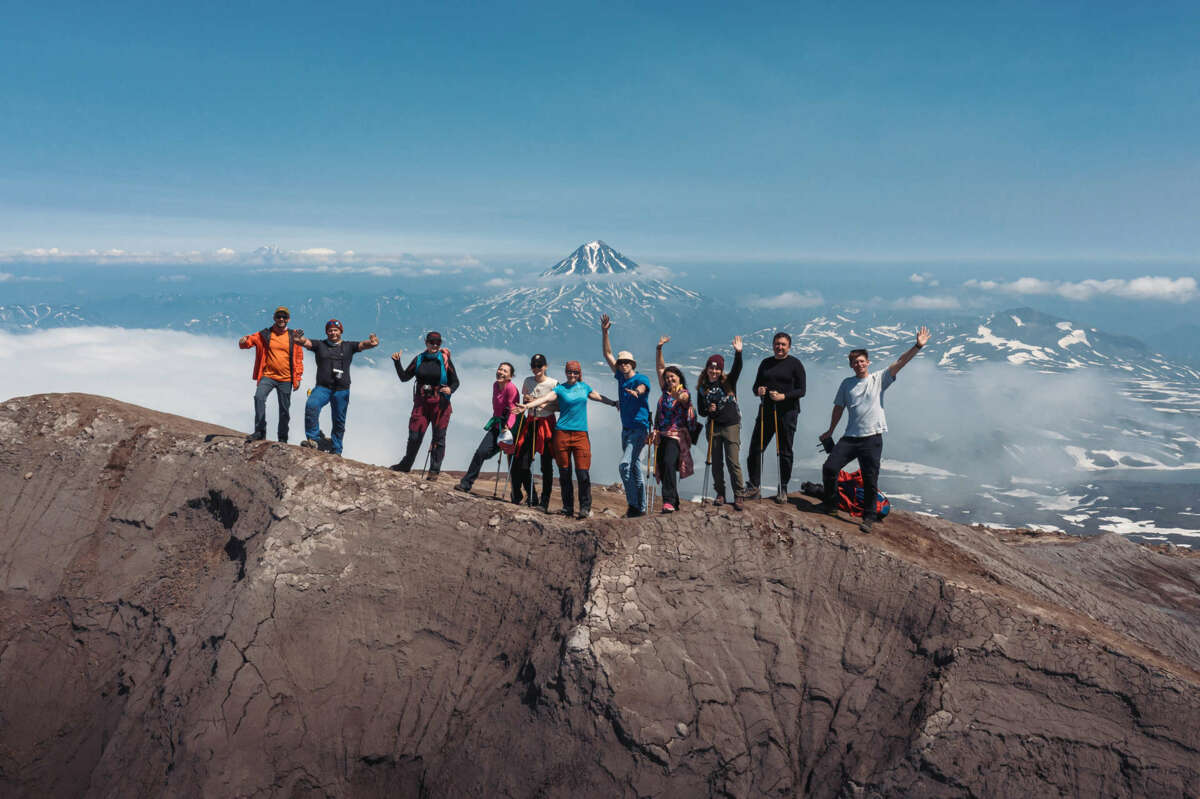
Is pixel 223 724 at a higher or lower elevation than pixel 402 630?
lower

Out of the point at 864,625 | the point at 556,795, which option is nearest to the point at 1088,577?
the point at 864,625

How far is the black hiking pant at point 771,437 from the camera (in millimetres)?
13289

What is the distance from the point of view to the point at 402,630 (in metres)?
13.4

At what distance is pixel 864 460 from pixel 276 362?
14254 millimetres

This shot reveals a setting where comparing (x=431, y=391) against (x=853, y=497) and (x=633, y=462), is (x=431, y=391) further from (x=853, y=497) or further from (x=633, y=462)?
(x=853, y=497)

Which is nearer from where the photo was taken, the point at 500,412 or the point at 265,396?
the point at 500,412

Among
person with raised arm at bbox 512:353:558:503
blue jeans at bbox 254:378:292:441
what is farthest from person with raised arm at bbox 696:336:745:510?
blue jeans at bbox 254:378:292:441

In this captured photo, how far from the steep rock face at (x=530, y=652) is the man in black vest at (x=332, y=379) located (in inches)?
39.9

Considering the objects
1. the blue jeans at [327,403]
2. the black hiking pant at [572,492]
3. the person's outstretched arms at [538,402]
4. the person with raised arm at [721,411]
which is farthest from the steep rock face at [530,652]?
the person's outstretched arms at [538,402]

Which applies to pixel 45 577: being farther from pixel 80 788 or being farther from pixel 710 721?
pixel 710 721

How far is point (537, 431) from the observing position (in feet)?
44.2

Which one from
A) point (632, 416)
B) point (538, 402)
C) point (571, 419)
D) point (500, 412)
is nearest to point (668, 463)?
point (632, 416)

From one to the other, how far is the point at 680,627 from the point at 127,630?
13.3 metres

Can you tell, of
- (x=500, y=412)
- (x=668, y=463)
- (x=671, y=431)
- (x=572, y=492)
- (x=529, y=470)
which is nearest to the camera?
(x=668, y=463)
